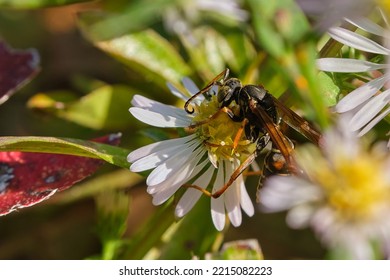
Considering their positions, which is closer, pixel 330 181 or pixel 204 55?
pixel 330 181

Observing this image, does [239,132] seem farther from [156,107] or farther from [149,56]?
[149,56]

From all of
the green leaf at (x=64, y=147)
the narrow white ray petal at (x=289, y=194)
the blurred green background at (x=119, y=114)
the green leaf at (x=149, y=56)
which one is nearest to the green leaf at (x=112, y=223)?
the blurred green background at (x=119, y=114)

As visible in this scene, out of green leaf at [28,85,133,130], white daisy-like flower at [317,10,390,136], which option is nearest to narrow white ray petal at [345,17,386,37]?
white daisy-like flower at [317,10,390,136]

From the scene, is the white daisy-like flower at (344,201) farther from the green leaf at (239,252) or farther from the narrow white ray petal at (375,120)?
the green leaf at (239,252)

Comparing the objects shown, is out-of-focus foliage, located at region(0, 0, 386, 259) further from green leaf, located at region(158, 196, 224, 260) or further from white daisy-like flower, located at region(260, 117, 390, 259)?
white daisy-like flower, located at region(260, 117, 390, 259)

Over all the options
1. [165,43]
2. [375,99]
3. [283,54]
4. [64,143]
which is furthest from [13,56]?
[283,54]
